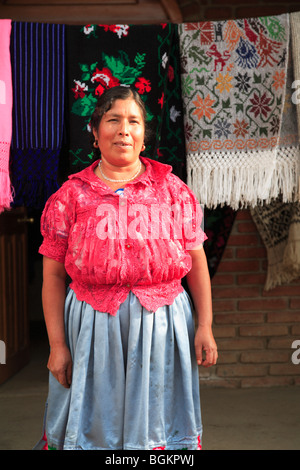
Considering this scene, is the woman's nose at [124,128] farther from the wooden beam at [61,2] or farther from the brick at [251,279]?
the brick at [251,279]

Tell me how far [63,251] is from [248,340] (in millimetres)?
1984

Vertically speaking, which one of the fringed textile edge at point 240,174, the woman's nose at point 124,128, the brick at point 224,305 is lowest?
the brick at point 224,305

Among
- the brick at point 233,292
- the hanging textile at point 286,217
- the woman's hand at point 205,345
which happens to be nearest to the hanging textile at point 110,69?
the hanging textile at point 286,217

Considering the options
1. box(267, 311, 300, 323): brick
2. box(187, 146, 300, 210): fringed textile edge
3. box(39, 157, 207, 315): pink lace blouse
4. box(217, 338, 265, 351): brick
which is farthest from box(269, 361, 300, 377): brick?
box(39, 157, 207, 315): pink lace blouse

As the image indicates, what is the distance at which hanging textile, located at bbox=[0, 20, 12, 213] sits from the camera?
2.26 metres

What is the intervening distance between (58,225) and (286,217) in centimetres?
145

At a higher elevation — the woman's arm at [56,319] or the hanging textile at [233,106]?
the hanging textile at [233,106]

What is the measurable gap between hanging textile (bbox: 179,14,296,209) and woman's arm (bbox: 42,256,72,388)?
85 centimetres

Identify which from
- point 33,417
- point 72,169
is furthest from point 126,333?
point 33,417

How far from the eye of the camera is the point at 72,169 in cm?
235

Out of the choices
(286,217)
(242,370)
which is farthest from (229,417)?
(286,217)

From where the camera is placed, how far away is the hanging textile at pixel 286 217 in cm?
238

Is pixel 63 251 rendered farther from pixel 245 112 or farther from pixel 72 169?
pixel 245 112

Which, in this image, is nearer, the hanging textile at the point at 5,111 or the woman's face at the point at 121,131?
the woman's face at the point at 121,131
